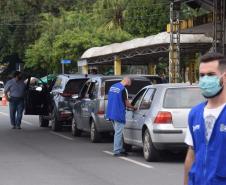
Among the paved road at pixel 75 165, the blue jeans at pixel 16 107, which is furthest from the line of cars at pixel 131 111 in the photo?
the paved road at pixel 75 165

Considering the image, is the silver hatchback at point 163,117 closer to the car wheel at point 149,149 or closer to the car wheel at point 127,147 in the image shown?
the car wheel at point 149,149

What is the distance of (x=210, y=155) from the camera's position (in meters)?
4.36

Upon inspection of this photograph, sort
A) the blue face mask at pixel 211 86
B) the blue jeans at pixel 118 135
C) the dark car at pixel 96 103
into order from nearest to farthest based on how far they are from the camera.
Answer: the blue face mask at pixel 211 86
the blue jeans at pixel 118 135
the dark car at pixel 96 103

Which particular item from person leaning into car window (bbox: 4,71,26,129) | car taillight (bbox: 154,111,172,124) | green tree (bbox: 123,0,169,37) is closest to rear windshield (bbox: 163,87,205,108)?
car taillight (bbox: 154,111,172,124)

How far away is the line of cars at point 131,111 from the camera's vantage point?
12586 mm

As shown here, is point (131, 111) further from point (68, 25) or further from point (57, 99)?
point (68, 25)

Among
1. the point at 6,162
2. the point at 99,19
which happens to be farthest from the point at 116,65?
the point at 6,162

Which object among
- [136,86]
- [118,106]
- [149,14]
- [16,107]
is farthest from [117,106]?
[149,14]

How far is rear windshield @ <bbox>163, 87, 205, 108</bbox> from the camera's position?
12.9 metres

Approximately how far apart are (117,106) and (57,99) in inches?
281

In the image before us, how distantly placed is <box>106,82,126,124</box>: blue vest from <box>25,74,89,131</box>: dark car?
6.52 metres

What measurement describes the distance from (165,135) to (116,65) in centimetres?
2705

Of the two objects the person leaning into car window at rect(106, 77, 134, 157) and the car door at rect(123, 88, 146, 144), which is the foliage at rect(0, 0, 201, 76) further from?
the person leaning into car window at rect(106, 77, 134, 157)

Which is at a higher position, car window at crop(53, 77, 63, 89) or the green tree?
the green tree
